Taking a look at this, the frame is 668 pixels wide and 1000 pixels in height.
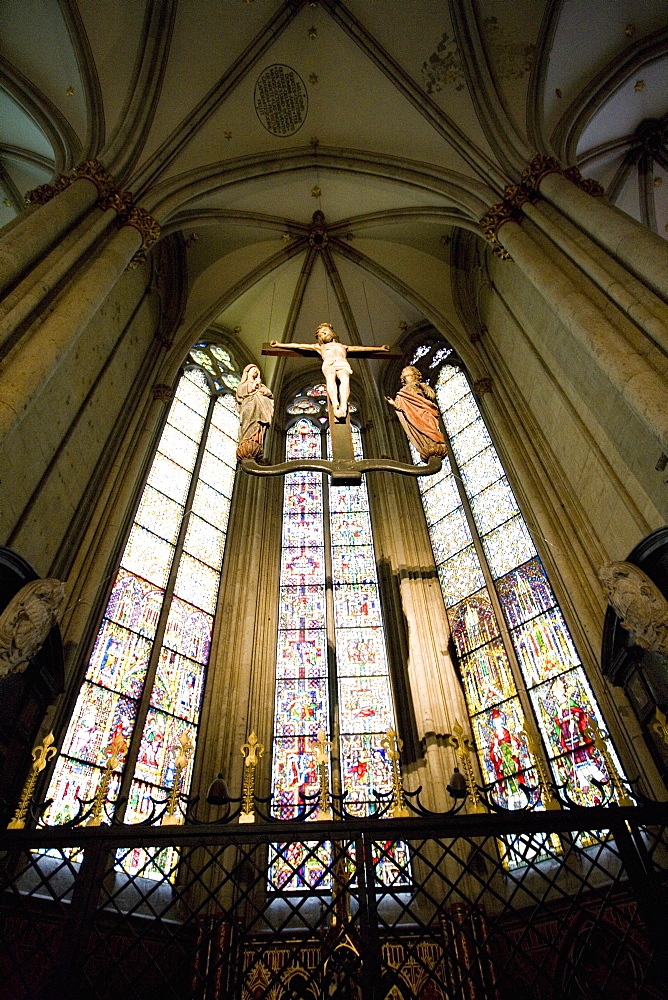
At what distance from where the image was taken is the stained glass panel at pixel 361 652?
8742mm

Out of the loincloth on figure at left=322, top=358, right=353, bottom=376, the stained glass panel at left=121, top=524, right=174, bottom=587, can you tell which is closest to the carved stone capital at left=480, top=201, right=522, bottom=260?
the loincloth on figure at left=322, top=358, right=353, bottom=376

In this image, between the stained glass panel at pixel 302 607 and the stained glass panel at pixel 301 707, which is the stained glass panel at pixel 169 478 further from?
the stained glass panel at pixel 301 707

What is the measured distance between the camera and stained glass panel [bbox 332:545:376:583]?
1001 cm

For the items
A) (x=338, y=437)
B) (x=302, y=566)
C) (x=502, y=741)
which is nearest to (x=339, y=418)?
(x=338, y=437)

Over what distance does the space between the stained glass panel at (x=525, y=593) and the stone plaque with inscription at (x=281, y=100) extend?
315 inches

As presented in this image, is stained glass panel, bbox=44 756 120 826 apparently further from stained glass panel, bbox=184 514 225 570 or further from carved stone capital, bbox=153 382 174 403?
carved stone capital, bbox=153 382 174 403

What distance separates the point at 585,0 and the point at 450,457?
6772mm

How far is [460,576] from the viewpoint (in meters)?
9.34

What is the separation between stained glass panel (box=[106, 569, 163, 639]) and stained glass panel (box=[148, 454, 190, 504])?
71.3 inches

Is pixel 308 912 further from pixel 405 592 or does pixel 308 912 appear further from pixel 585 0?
pixel 585 0

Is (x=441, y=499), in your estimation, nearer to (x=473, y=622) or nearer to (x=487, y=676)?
(x=473, y=622)

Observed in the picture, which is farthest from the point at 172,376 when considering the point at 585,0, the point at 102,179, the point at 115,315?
the point at 585,0

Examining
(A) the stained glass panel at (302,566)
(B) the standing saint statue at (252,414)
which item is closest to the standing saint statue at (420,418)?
(B) the standing saint statue at (252,414)

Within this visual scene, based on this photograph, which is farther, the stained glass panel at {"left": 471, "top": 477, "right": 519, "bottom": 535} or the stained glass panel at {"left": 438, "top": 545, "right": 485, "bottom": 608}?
the stained glass panel at {"left": 471, "top": 477, "right": 519, "bottom": 535}
